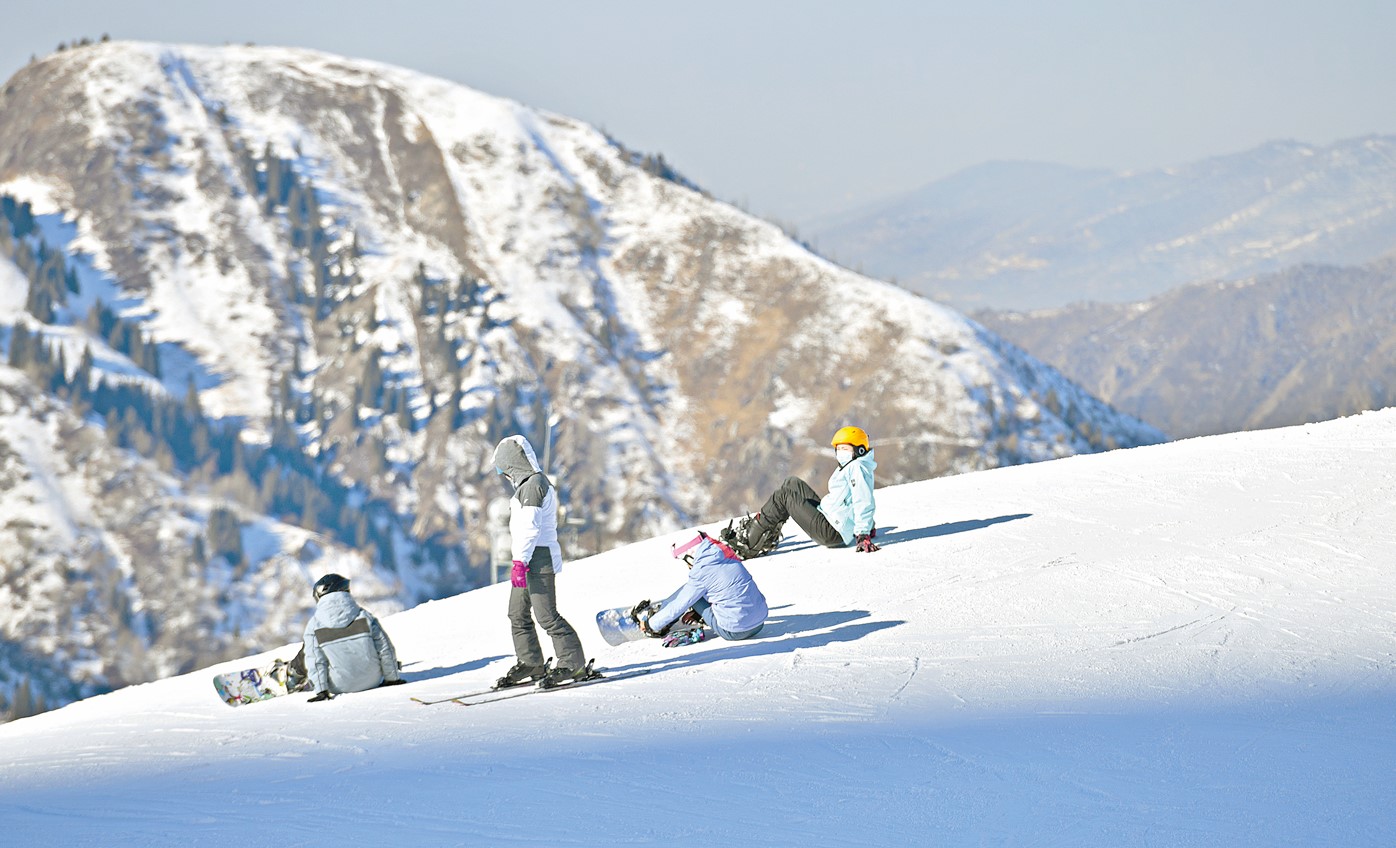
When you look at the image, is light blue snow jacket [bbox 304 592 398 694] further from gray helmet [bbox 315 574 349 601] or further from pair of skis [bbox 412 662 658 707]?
pair of skis [bbox 412 662 658 707]

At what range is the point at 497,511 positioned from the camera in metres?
34.8

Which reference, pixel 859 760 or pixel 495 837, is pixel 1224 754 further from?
pixel 495 837

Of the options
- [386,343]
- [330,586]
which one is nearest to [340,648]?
[330,586]

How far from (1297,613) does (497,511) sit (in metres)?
23.8

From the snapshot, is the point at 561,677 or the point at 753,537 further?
the point at 753,537

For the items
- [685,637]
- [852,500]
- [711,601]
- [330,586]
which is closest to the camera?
[330,586]

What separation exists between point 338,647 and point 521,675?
1759 millimetres

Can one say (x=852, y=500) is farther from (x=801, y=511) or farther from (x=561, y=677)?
(x=561, y=677)

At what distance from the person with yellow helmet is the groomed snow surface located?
1.09ft

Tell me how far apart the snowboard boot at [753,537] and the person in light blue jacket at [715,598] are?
12.4 feet

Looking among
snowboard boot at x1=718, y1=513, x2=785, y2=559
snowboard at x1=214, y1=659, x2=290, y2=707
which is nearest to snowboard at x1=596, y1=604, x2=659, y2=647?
snowboard at x1=214, y1=659, x2=290, y2=707

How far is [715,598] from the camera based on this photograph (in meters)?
12.5

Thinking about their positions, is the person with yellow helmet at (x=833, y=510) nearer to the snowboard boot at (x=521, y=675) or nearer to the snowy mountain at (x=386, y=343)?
the snowboard boot at (x=521, y=675)

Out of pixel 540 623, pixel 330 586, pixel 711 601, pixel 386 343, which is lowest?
pixel 711 601
